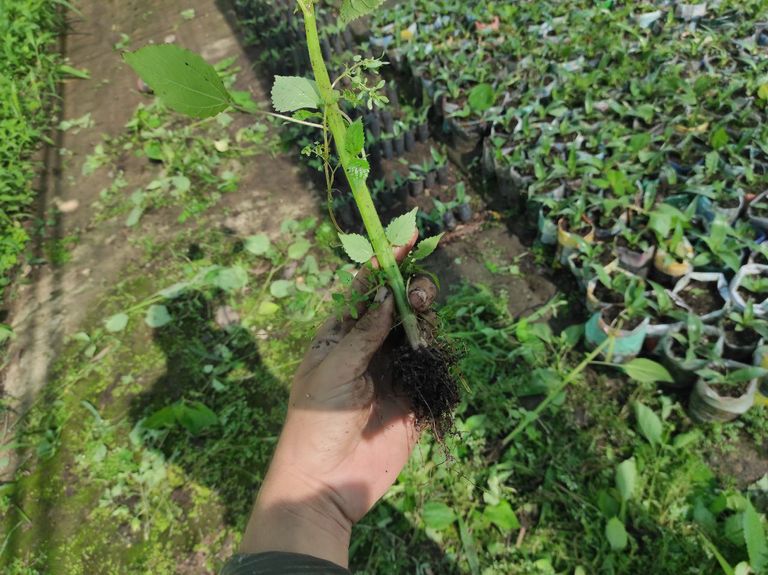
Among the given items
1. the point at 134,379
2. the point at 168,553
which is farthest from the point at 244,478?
the point at 134,379

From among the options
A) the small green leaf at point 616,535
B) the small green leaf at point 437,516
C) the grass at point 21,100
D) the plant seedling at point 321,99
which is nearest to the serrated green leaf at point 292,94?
the plant seedling at point 321,99

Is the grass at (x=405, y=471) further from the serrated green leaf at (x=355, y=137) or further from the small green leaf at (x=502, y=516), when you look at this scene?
the serrated green leaf at (x=355, y=137)

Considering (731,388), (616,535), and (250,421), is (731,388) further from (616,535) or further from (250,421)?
(250,421)

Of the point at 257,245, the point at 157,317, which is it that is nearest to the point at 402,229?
the point at 257,245

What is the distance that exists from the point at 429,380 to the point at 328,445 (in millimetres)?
413

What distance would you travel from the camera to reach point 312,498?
5.15 ft

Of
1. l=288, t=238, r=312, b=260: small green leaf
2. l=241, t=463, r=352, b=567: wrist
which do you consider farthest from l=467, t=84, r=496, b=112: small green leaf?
l=241, t=463, r=352, b=567: wrist

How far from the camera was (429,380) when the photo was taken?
174 centimetres

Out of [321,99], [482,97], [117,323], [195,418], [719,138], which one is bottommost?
[195,418]

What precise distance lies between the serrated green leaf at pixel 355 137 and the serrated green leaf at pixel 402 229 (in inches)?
12.1

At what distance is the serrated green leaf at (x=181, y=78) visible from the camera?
1.05 meters

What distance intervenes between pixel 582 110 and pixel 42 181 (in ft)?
14.9

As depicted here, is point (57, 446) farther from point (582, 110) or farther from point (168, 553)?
point (582, 110)

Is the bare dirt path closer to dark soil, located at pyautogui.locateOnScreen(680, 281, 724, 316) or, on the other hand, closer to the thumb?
the thumb
